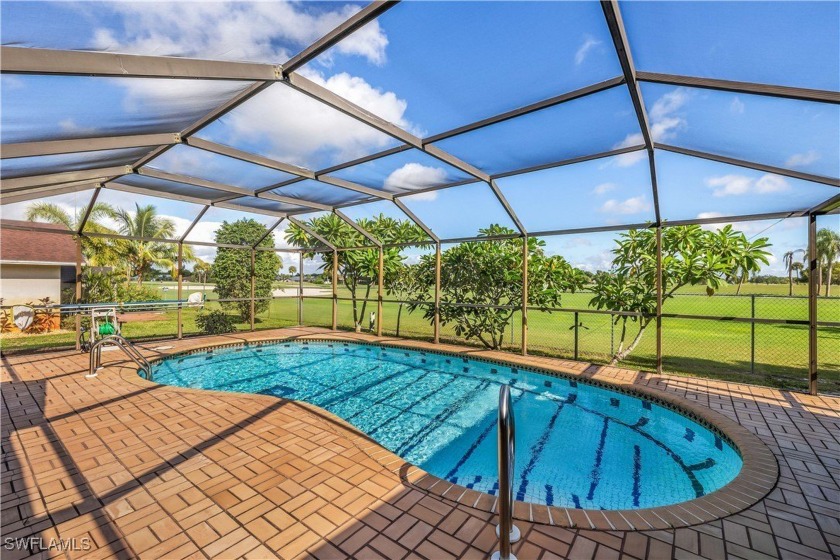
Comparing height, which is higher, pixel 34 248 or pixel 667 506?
pixel 34 248

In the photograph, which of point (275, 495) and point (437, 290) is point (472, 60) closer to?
point (275, 495)

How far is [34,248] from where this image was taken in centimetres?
1163

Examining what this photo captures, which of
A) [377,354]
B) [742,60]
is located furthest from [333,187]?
[742,60]

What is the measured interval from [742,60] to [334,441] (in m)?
4.53

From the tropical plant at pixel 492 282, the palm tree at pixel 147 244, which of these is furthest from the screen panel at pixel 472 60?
the palm tree at pixel 147 244

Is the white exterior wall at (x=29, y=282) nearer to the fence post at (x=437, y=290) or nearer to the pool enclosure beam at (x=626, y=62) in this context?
the fence post at (x=437, y=290)

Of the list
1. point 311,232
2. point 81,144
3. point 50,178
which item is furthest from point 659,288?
point 50,178

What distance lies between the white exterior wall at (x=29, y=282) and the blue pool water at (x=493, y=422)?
28.0ft

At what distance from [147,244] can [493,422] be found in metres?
20.4

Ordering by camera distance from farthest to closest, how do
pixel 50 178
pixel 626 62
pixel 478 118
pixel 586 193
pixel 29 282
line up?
pixel 29 282 → pixel 586 193 → pixel 50 178 → pixel 478 118 → pixel 626 62

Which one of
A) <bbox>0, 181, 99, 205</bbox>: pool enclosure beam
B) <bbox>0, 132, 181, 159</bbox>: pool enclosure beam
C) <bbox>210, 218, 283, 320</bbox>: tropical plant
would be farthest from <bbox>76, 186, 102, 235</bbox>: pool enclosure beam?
<bbox>210, 218, 283, 320</bbox>: tropical plant

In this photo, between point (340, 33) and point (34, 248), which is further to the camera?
point (34, 248)

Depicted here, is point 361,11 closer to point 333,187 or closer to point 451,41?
point 451,41

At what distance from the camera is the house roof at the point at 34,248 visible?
10613 mm
